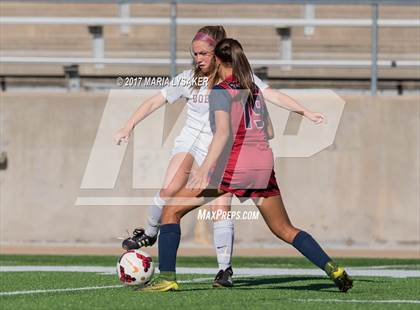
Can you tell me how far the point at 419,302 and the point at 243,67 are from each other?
7.02ft

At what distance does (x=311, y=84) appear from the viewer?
18047mm

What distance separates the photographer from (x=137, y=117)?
9922 mm

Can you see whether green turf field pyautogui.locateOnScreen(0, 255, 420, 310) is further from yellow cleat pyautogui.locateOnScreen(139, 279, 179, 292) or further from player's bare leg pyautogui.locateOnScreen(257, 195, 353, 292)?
player's bare leg pyautogui.locateOnScreen(257, 195, 353, 292)

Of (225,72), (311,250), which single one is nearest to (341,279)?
A: (311,250)

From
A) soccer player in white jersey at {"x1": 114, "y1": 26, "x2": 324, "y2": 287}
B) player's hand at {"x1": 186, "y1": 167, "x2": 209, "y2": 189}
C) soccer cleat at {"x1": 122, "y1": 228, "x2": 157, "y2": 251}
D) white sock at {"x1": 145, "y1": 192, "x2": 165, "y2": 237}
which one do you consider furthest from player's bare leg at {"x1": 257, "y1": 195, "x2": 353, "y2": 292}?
soccer cleat at {"x1": 122, "y1": 228, "x2": 157, "y2": 251}

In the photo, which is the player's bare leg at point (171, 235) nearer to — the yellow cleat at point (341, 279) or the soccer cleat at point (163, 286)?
the soccer cleat at point (163, 286)

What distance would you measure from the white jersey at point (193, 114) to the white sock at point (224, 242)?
556 millimetres

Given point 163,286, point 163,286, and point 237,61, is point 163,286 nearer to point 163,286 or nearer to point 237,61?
point 163,286

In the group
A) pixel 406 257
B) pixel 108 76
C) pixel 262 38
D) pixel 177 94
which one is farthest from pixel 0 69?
pixel 177 94

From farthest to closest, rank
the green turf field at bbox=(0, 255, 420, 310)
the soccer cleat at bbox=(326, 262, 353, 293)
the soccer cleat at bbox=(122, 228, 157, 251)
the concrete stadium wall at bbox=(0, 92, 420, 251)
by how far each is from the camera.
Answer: the concrete stadium wall at bbox=(0, 92, 420, 251) < the soccer cleat at bbox=(122, 228, 157, 251) < the soccer cleat at bbox=(326, 262, 353, 293) < the green turf field at bbox=(0, 255, 420, 310)

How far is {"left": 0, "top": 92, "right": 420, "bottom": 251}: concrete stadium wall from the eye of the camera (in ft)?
52.2

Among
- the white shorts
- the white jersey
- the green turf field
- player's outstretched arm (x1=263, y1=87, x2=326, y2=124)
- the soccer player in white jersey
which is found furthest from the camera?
the white shorts

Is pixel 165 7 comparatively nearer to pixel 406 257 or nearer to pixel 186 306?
pixel 406 257

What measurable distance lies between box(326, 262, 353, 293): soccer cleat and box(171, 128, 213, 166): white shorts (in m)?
1.60
